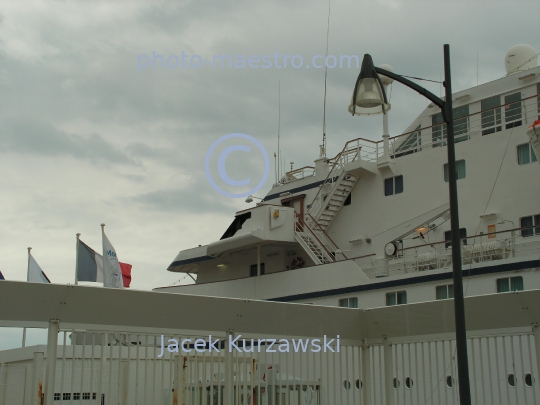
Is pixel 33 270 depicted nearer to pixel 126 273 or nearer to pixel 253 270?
pixel 126 273

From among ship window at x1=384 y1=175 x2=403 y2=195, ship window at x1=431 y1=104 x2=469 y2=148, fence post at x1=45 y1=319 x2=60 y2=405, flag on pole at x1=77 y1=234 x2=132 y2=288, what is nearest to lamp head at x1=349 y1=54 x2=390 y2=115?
fence post at x1=45 y1=319 x2=60 y2=405

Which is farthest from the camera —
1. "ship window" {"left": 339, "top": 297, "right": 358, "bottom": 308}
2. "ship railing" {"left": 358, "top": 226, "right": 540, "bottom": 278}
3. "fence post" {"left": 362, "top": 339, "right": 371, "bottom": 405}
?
"ship window" {"left": 339, "top": 297, "right": 358, "bottom": 308}

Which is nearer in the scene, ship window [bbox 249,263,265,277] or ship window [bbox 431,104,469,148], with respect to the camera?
ship window [bbox 431,104,469,148]

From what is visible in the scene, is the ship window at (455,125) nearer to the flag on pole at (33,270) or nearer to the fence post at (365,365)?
the fence post at (365,365)

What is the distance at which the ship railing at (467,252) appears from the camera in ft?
65.1

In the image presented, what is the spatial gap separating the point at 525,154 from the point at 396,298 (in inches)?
244

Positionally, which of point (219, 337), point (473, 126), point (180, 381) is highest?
point (473, 126)

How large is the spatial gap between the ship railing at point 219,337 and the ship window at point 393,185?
13150 millimetres

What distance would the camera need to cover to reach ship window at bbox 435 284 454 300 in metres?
20.3

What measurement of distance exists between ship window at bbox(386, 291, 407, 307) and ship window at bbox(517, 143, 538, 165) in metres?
5.66

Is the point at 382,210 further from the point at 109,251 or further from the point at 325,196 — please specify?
the point at 109,251

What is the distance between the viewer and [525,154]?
22031mm

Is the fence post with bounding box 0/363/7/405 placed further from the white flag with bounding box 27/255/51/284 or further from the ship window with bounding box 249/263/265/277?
the ship window with bounding box 249/263/265/277

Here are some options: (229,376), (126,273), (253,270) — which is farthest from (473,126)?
(229,376)
